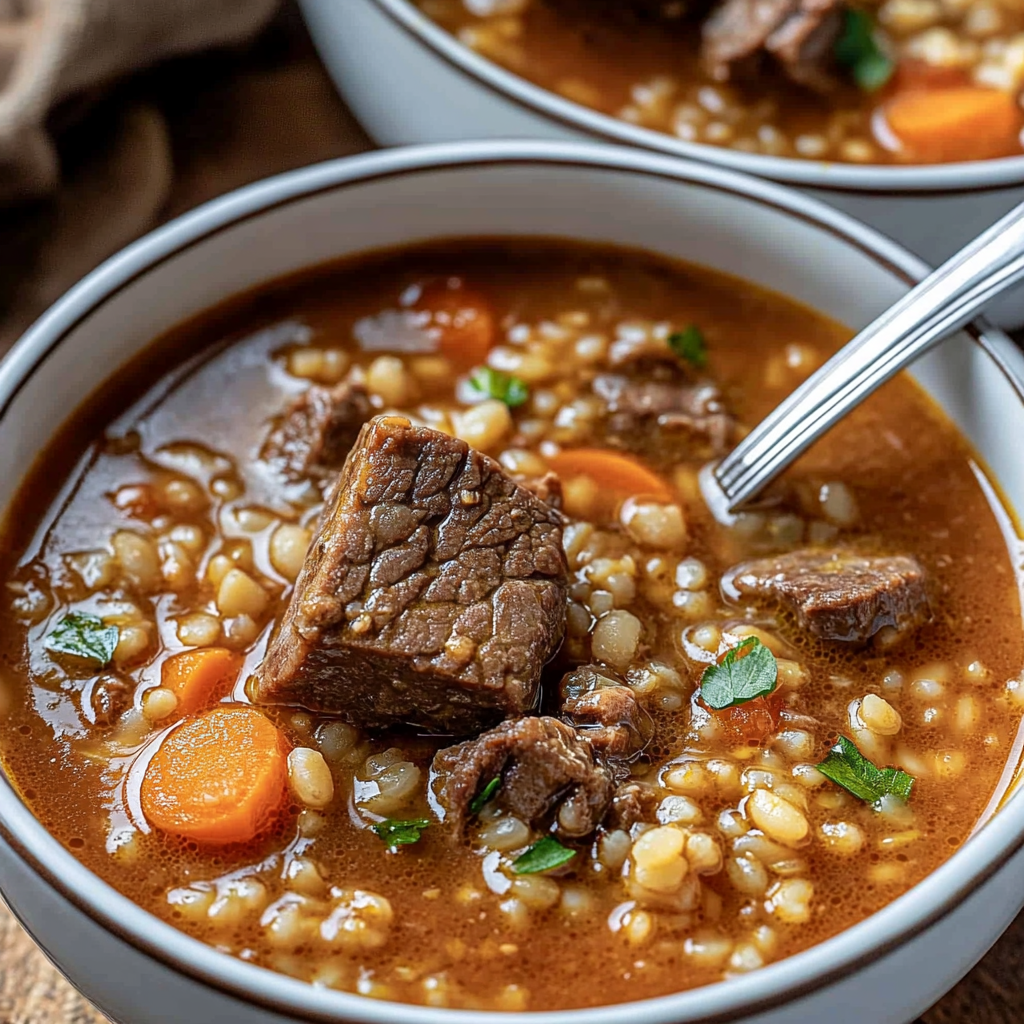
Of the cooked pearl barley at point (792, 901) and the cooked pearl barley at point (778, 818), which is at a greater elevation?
the cooked pearl barley at point (778, 818)

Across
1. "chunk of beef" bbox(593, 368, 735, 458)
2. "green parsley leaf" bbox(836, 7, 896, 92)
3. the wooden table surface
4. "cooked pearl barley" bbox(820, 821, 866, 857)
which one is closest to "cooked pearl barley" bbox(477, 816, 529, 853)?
"cooked pearl barley" bbox(820, 821, 866, 857)

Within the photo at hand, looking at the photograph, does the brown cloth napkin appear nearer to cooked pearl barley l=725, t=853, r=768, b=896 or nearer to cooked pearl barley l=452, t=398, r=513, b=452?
cooked pearl barley l=452, t=398, r=513, b=452

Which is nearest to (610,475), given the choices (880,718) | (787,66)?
(880,718)

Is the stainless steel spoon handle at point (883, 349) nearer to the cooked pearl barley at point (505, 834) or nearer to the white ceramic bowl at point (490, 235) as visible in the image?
the white ceramic bowl at point (490, 235)

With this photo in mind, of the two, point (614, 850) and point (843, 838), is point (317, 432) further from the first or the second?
point (843, 838)

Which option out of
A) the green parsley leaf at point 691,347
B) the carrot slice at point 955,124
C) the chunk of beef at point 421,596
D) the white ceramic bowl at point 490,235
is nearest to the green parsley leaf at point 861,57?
the carrot slice at point 955,124

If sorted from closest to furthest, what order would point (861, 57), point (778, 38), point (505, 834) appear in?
point (505, 834)
point (778, 38)
point (861, 57)
